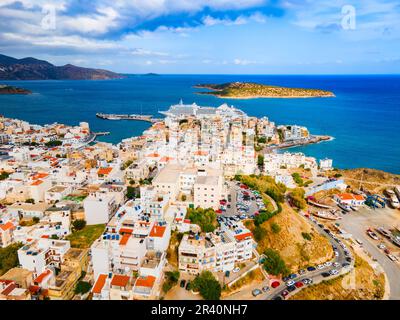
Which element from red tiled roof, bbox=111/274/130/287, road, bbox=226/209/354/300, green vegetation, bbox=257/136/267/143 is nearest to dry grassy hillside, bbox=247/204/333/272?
road, bbox=226/209/354/300

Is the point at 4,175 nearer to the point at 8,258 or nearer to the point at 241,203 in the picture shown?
the point at 8,258

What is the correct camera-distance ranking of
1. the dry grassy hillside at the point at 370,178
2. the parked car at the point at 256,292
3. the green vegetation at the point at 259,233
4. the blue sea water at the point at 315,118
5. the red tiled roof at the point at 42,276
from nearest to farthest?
the red tiled roof at the point at 42,276 → the parked car at the point at 256,292 → the green vegetation at the point at 259,233 → the dry grassy hillside at the point at 370,178 → the blue sea water at the point at 315,118

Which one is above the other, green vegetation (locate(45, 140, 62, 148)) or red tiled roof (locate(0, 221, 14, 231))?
green vegetation (locate(45, 140, 62, 148))

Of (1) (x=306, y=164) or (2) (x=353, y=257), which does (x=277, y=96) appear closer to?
(1) (x=306, y=164)

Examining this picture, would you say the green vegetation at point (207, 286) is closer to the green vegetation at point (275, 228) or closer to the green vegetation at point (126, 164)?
the green vegetation at point (275, 228)

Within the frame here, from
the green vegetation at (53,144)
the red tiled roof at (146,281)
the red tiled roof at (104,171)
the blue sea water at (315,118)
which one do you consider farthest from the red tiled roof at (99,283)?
the blue sea water at (315,118)

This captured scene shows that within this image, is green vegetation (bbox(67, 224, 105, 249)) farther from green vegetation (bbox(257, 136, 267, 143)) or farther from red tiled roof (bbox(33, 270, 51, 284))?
green vegetation (bbox(257, 136, 267, 143))
